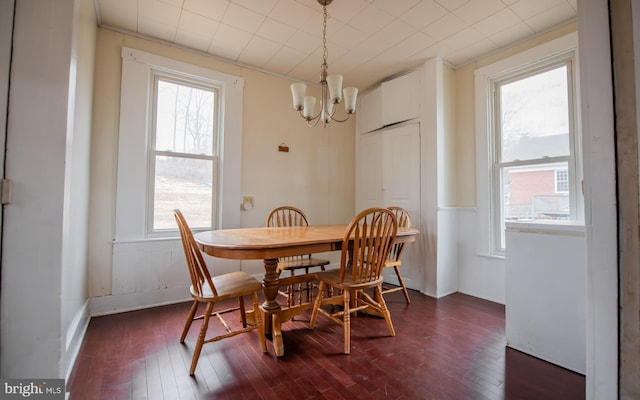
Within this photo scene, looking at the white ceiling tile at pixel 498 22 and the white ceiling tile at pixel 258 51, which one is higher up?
the white ceiling tile at pixel 258 51

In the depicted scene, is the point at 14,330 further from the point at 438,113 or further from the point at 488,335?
the point at 438,113

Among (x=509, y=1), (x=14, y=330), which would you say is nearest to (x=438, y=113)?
(x=509, y=1)

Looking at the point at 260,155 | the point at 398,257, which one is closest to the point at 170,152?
the point at 260,155

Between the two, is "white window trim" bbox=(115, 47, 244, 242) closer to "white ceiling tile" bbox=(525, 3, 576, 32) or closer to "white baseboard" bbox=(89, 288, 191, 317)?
"white baseboard" bbox=(89, 288, 191, 317)

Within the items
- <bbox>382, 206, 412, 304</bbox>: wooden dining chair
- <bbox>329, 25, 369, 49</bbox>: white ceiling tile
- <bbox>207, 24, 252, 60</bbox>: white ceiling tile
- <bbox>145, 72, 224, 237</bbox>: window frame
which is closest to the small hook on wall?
<bbox>145, 72, 224, 237</bbox>: window frame

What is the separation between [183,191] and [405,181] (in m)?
2.60

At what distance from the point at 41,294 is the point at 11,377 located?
33 cm

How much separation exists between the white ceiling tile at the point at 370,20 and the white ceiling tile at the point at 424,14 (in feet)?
0.53

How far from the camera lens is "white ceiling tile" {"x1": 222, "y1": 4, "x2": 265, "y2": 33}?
229 centimetres

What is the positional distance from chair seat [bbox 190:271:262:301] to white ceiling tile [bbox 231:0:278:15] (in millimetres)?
2228

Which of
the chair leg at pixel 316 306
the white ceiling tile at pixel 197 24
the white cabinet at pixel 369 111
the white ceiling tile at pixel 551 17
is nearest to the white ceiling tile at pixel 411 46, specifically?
the white cabinet at pixel 369 111

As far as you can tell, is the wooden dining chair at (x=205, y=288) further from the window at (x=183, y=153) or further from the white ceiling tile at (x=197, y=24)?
the white ceiling tile at (x=197, y=24)

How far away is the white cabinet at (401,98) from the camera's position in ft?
10.6

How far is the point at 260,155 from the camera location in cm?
335
